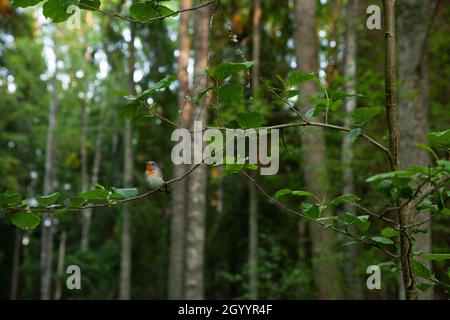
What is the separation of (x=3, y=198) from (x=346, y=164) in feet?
22.9

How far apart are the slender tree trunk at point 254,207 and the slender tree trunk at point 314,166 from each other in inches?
38.5

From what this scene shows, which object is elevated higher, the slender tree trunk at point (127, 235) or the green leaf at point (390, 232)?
the slender tree trunk at point (127, 235)

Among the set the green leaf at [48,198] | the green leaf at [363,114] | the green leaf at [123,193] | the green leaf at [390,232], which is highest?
the green leaf at [363,114]

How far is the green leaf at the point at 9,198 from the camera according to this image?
132 centimetres

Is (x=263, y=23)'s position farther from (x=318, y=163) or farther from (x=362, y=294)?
(x=362, y=294)

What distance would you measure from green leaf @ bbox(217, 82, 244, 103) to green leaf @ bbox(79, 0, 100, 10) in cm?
41

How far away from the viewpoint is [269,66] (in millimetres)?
12250

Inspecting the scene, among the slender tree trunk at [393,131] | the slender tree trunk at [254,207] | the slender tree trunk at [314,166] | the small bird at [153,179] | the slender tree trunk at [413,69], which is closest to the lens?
the slender tree trunk at [393,131]

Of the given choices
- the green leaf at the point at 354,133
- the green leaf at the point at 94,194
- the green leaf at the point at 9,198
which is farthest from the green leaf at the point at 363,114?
the green leaf at the point at 9,198

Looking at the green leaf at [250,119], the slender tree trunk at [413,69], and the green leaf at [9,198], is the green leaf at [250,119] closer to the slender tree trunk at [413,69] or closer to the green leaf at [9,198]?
the green leaf at [9,198]

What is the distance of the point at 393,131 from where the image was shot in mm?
1430

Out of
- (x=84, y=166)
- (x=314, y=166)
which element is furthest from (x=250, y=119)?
(x=84, y=166)

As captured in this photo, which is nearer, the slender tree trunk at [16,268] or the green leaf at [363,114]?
the green leaf at [363,114]
